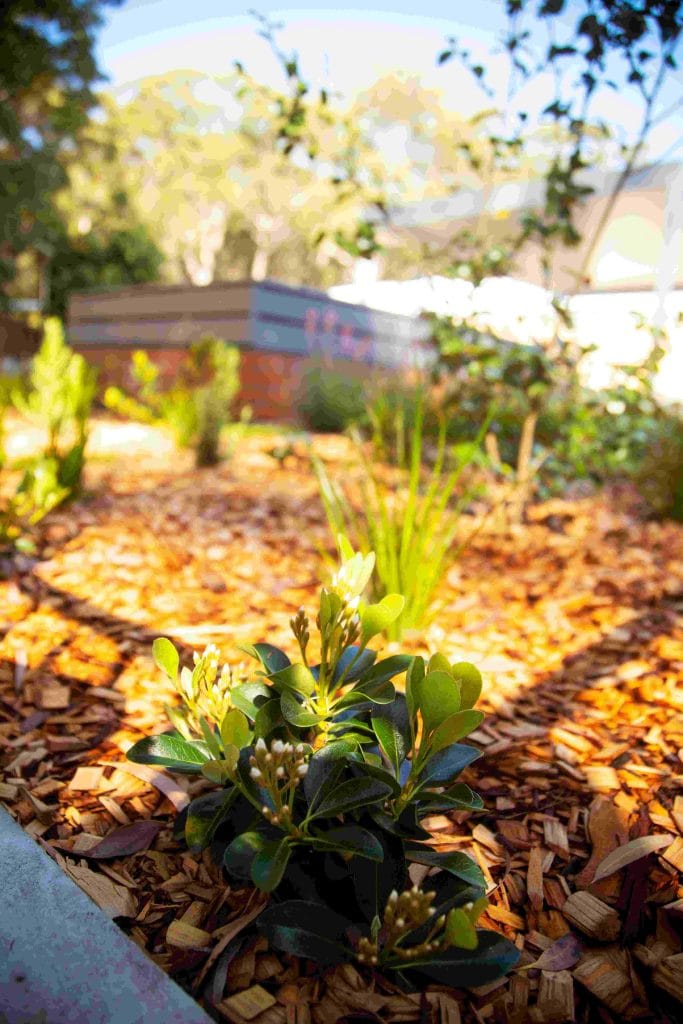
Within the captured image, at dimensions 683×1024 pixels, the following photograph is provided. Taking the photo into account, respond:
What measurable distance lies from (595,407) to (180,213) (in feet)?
76.6

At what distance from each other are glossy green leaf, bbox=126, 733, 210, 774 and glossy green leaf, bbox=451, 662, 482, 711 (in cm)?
39

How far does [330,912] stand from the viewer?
3.28ft

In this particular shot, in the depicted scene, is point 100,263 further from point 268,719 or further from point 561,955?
point 561,955

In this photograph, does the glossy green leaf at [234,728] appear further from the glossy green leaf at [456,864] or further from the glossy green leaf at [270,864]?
the glossy green leaf at [456,864]

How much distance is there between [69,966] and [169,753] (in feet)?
0.93

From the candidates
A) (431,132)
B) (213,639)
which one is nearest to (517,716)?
(213,639)

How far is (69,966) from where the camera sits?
0.91 m

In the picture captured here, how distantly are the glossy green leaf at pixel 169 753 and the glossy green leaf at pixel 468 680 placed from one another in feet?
1.28

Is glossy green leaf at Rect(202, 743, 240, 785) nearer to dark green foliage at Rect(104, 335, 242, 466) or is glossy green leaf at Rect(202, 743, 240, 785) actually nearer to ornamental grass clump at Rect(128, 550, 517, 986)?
ornamental grass clump at Rect(128, 550, 517, 986)

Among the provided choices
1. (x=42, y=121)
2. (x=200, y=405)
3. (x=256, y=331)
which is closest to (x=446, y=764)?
(x=200, y=405)

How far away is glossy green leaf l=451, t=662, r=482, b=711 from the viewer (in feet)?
3.51

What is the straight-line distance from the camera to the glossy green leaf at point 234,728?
102 cm

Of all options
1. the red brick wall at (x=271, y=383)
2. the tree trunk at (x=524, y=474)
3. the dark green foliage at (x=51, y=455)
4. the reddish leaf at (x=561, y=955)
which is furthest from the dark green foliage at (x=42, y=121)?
the reddish leaf at (x=561, y=955)

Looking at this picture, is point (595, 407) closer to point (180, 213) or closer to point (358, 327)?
point (358, 327)
